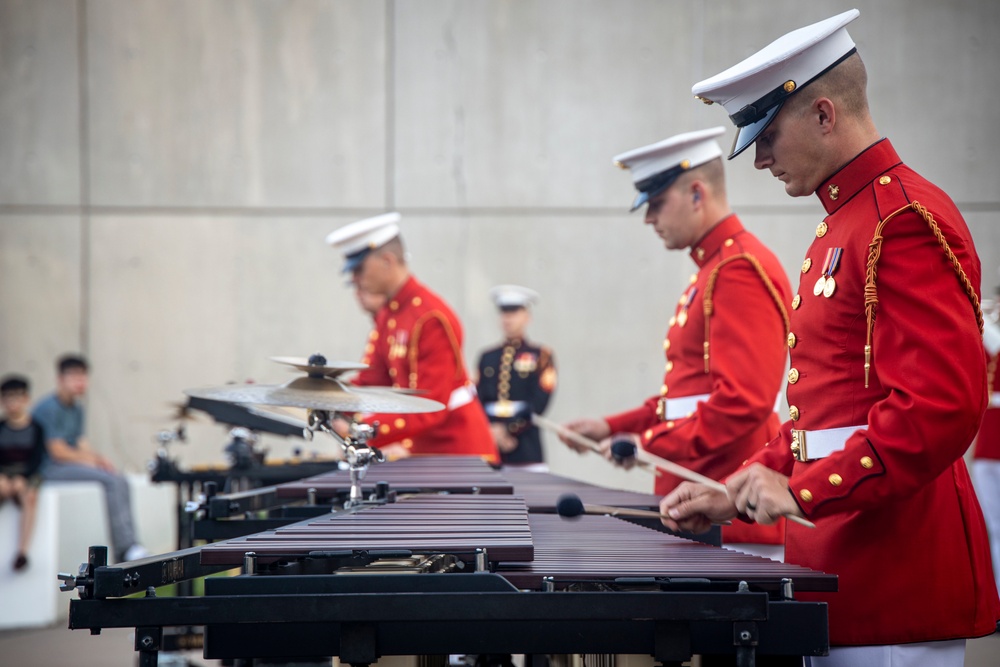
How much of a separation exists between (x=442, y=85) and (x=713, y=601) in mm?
7532

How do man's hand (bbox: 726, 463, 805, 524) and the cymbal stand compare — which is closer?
man's hand (bbox: 726, 463, 805, 524)

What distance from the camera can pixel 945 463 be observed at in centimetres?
187

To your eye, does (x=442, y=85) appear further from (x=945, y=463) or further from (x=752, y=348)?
(x=945, y=463)

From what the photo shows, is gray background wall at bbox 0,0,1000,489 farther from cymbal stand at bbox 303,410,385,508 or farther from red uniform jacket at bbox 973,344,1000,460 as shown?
cymbal stand at bbox 303,410,385,508

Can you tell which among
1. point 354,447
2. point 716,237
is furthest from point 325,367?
point 716,237

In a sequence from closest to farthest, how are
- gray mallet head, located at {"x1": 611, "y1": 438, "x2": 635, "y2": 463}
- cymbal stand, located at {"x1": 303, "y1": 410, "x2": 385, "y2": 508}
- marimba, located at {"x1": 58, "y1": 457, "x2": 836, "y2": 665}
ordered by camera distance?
1. marimba, located at {"x1": 58, "y1": 457, "x2": 836, "y2": 665}
2. gray mallet head, located at {"x1": 611, "y1": 438, "x2": 635, "y2": 463}
3. cymbal stand, located at {"x1": 303, "y1": 410, "x2": 385, "y2": 508}

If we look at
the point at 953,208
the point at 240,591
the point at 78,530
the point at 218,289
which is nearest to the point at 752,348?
the point at 953,208

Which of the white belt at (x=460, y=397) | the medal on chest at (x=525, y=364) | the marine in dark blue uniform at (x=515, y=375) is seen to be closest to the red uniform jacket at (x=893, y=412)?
the white belt at (x=460, y=397)

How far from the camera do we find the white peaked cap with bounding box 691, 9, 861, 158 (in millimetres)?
2119

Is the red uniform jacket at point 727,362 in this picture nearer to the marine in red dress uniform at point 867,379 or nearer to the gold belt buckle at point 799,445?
the marine in red dress uniform at point 867,379

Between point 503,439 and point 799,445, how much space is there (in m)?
5.79

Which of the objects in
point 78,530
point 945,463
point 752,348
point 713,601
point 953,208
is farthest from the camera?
point 78,530

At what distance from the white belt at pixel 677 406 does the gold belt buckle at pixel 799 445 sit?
3.81ft

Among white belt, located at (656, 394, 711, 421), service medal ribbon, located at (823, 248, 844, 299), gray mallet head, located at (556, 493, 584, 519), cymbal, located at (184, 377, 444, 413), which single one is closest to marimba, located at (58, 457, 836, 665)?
gray mallet head, located at (556, 493, 584, 519)
